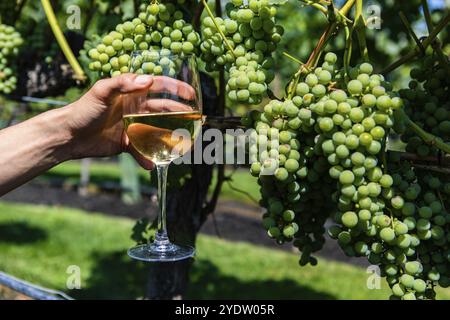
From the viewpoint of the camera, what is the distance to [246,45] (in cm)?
150

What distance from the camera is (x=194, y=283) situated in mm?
4203

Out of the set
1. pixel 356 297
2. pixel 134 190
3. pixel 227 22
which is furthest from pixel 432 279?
pixel 134 190

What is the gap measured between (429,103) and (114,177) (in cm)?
984

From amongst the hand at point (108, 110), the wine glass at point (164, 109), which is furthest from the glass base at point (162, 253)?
the hand at point (108, 110)

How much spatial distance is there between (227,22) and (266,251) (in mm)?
4421

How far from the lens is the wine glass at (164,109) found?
1360mm

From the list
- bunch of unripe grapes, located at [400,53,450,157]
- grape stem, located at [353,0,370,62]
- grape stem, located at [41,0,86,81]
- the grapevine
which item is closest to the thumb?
the grapevine

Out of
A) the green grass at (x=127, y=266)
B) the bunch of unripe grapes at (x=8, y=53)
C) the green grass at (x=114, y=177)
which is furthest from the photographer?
the green grass at (x=114, y=177)

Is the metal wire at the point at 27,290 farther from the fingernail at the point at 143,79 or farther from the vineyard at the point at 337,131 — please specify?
the fingernail at the point at 143,79

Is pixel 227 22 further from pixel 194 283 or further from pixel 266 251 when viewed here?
pixel 266 251

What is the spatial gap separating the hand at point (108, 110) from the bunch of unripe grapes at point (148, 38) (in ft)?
0.46

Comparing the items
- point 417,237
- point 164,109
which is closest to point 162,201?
point 164,109

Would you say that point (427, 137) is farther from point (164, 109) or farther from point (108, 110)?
point (108, 110)

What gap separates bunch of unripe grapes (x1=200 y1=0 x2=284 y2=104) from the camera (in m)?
1.44
